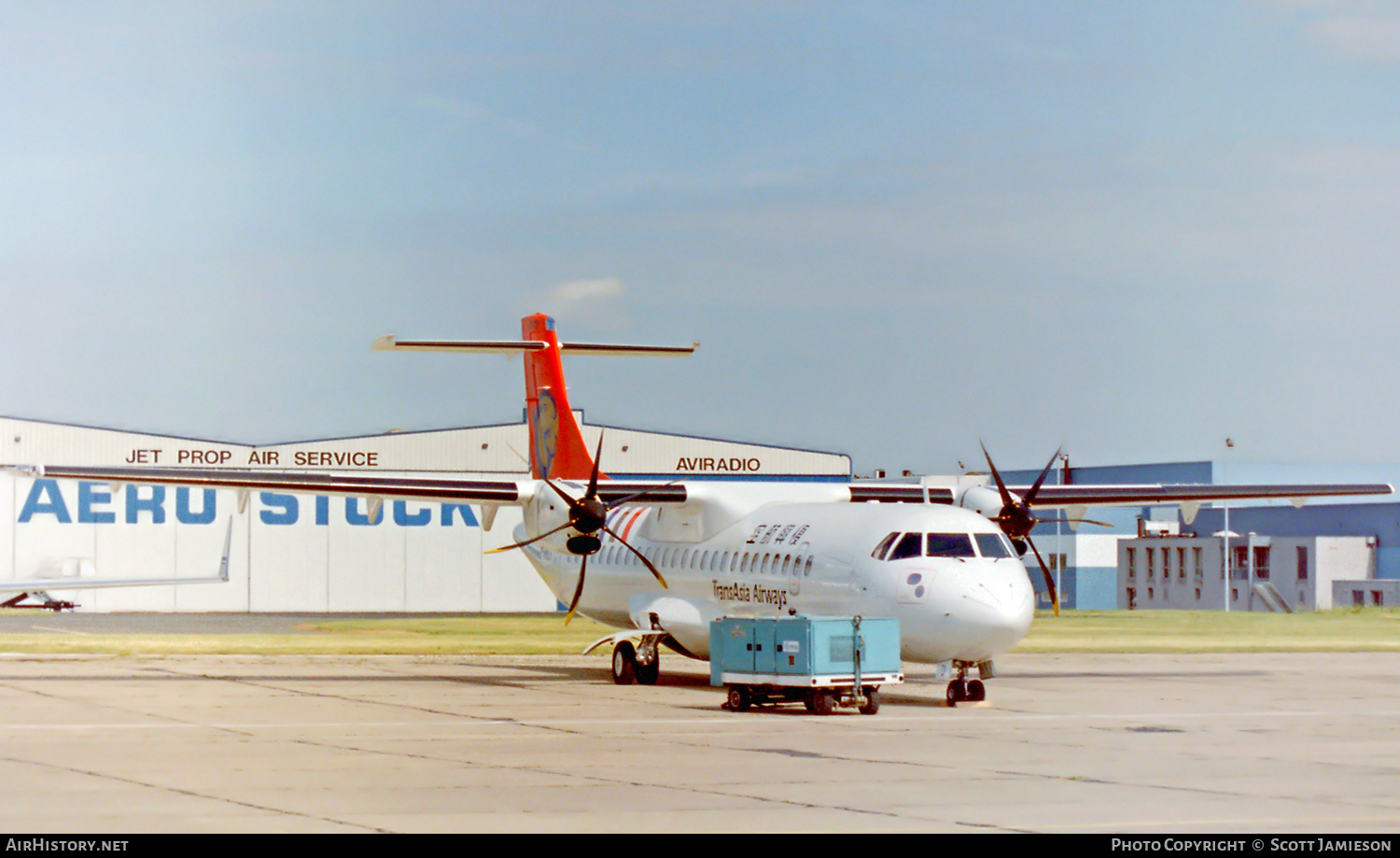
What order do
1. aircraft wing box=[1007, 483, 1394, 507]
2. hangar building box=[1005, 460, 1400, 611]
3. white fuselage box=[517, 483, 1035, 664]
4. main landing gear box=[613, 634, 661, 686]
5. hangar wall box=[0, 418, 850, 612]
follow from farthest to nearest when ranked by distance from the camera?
1. hangar building box=[1005, 460, 1400, 611]
2. hangar wall box=[0, 418, 850, 612]
3. aircraft wing box=[1007, 483, 1394, 507]
4. main landing gear box=[613, 634, 661, 686]
5. white fuselage box=[517, 483, 1035, 664]

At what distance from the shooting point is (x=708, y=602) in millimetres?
25875

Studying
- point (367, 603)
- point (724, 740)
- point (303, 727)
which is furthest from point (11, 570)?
point (724, 740)

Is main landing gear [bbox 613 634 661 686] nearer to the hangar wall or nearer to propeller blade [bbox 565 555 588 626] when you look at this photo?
propeller blade [bbox 565 555 588 626]

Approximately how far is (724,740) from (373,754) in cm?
392

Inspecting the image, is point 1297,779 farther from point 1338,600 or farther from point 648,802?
point 1338,600

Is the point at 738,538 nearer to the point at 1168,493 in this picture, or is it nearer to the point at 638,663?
the point at 638,663

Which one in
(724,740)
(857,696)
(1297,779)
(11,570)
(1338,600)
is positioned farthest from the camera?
(1338,600)

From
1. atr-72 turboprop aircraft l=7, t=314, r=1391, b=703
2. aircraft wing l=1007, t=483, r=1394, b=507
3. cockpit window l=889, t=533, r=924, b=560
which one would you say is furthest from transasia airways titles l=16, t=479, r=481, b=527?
cockpit window l=889, t=533, r=924, b=560

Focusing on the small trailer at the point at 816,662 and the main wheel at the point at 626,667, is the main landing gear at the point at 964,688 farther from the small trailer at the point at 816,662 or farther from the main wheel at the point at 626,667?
the main wheel at the point at 626,667

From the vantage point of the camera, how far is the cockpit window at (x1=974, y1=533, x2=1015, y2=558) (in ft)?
72.2

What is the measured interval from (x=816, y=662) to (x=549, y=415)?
1336 centimetres

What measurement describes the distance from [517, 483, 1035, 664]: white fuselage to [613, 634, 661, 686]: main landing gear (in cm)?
42

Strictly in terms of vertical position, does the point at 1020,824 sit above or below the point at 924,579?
below

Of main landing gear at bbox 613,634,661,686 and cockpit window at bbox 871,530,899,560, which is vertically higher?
cockpit window at bbox 871,530,899,560
